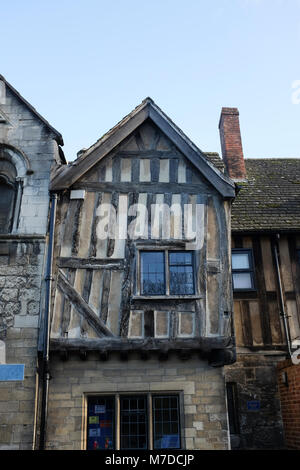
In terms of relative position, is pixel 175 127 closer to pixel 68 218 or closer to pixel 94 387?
pixel 68 218

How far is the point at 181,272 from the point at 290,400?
3768 millimetres

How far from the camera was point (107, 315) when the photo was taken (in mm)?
7797

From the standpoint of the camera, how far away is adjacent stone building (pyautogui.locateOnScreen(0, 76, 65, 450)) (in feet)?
23.5

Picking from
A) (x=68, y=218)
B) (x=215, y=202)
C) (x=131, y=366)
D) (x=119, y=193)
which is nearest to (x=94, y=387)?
(x=131, y=366)

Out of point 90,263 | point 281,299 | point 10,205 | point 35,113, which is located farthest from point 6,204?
point 281,299

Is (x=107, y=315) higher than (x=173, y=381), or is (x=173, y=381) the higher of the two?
(x=107, y=315)

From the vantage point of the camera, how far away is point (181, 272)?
8297mm

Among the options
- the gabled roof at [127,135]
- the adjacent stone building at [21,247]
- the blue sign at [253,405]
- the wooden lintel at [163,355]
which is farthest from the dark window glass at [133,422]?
the gabled roof at [127,135]

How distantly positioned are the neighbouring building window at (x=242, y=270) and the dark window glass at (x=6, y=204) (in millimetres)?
5530

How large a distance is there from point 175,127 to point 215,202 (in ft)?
6.21

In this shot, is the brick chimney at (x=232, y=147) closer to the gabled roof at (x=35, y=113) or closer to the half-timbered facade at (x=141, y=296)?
the half-timbered facade at (x=141, y=296)

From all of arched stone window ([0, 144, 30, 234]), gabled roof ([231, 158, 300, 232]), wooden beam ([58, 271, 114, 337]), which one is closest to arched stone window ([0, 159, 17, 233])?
arched stone window ([0, 144, 30, 234])

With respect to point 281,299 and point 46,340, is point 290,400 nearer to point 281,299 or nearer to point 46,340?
point 281,299

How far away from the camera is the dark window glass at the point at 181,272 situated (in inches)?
320
